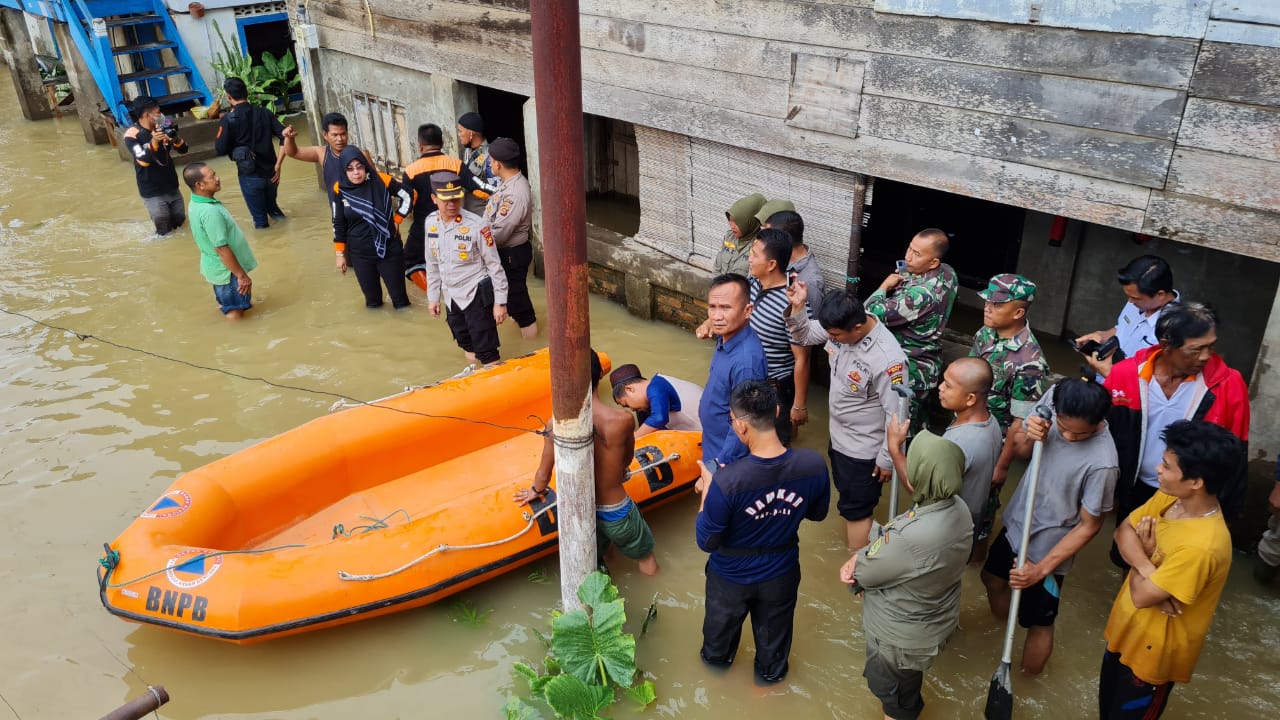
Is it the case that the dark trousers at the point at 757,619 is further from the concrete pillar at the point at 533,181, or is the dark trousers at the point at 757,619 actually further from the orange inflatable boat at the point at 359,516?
the concrete pillar at the point at 533,181

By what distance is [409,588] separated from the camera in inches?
160

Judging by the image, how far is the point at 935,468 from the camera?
2963 millimetres

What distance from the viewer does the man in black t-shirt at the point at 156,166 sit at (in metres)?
8.12

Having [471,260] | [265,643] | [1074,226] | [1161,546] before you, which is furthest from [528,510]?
[1074,226]

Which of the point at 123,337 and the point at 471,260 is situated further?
the point at 123,337

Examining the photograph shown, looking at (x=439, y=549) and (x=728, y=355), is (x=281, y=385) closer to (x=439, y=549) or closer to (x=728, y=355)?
(x=439, y=549)

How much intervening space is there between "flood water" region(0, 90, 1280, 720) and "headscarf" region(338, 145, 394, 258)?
2.60 feet

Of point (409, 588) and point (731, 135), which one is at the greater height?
point (731, 135)

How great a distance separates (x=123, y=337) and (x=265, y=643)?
3.91 meters

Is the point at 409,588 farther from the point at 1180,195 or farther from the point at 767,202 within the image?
the point at 1180,195

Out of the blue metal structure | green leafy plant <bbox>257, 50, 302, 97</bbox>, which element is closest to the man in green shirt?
the blue metal structure

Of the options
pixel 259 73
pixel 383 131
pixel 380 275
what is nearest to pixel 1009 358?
pixel 380 275

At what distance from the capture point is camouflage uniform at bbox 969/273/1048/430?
3.83m

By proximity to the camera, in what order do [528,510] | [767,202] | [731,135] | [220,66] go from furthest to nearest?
[220,66] < [731,135] < [767,202] < [528,510]
